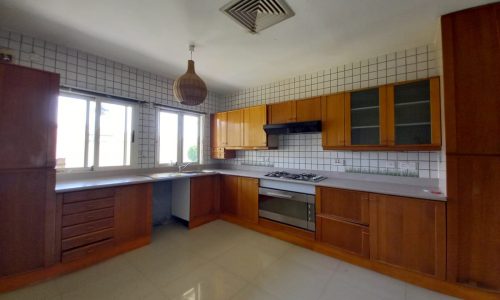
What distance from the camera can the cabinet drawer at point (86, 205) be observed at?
1.92 meters

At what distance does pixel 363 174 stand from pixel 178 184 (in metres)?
2.76

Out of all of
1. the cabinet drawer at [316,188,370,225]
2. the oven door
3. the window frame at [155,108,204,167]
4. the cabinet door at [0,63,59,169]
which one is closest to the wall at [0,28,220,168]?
the window frame at [155,108,204,167]

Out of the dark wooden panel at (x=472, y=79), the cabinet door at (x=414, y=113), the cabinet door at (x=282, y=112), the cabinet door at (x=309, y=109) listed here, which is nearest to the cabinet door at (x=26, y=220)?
the cabinet door at (x=282, y=112)

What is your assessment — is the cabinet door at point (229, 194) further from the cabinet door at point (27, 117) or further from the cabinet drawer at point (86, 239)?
the cabinet door at point (27, 117)

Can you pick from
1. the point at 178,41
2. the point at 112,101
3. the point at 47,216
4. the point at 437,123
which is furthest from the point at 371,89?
the point at 47,216

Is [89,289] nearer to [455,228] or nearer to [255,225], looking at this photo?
[255,225]

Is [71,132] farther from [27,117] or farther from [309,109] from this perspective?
[309,109]

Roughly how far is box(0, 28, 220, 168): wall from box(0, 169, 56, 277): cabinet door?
1217 millimetres

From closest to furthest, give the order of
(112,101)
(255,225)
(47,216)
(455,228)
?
(455,228) → (47,216) → (112,101) → (255,225)

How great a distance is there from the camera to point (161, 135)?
3309mm

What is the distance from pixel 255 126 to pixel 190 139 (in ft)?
4.45

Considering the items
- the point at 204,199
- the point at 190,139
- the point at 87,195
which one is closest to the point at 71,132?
the point at 87,195

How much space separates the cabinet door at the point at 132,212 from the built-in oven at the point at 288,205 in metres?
1.55

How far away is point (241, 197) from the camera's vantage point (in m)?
3.15
